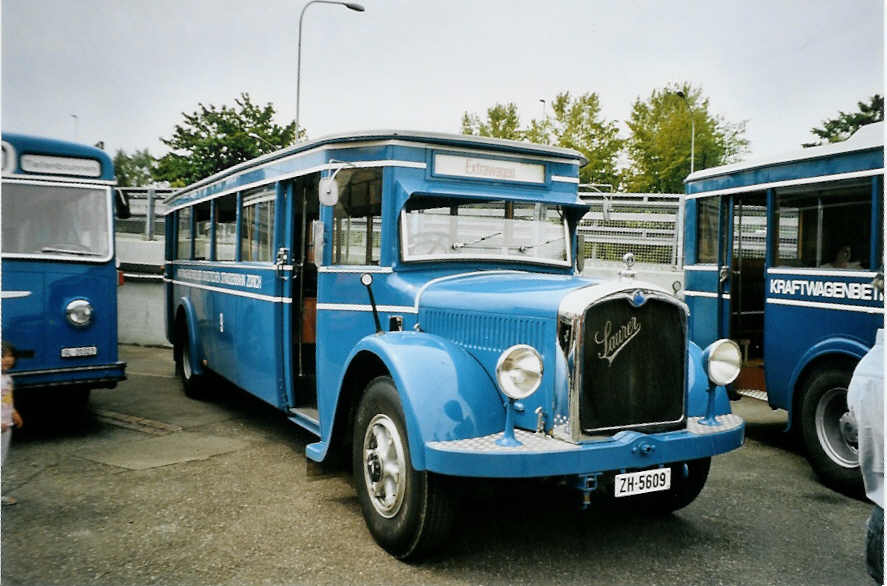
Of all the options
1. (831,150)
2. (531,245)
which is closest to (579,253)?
(531,245)

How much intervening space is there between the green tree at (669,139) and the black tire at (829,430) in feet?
84.2

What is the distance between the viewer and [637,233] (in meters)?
12.9

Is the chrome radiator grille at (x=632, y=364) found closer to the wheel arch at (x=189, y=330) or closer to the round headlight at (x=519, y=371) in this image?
the round headlight at (x=519, y=371)

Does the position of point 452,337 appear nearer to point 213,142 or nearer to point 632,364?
point 632,364

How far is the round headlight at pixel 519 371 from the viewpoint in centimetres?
357

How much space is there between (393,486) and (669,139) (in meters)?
28.8

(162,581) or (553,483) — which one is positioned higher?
(553,483)

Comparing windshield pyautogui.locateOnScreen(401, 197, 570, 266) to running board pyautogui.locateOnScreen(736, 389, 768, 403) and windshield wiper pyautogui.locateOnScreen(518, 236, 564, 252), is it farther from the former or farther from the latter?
running board pyautogui.locateOnScreen(736, 389, 768, 403)

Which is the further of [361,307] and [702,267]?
[702,267]

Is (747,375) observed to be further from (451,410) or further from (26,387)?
(26,387)

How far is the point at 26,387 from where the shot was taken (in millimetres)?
6328

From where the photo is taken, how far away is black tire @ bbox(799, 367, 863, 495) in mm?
5504

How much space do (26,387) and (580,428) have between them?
16.2 feet

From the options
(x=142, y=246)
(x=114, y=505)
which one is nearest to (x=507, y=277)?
(x=114, y=505)
